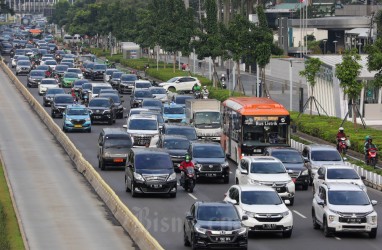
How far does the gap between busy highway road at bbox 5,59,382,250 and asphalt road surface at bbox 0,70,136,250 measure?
3.89 ft

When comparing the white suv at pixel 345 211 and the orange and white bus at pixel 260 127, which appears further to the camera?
the orange and white bus at pixel 260 127

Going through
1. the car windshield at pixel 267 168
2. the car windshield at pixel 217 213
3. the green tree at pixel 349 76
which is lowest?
the car windshield at pixel 267 168

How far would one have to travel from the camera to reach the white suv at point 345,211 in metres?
38.5

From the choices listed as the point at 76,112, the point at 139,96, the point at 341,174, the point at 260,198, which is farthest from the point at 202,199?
the point at 139,96

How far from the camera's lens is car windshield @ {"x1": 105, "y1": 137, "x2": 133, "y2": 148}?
190ft

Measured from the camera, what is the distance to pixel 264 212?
38438 millimetres

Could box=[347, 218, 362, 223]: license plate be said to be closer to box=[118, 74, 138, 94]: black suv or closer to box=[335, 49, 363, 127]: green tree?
box=[335, 49, 363, 127]: green tree

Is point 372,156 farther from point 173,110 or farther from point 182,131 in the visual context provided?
point 173,110

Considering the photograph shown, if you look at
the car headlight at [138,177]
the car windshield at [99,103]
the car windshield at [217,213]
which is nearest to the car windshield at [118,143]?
the car headlight at [138,177]

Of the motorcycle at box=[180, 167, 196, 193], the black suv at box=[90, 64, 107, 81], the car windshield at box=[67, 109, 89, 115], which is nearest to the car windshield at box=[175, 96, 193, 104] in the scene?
the car windshield at box=[67, 109, 89, 115]

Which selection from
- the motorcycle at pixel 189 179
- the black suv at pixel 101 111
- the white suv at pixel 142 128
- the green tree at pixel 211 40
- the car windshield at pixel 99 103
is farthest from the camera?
the green tree at pixel 211 40

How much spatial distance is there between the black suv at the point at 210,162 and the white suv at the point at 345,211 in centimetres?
1294

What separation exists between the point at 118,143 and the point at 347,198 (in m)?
20.4

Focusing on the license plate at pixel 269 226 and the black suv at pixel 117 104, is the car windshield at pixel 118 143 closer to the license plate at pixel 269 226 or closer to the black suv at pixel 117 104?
the license plate at pixel 269 226
